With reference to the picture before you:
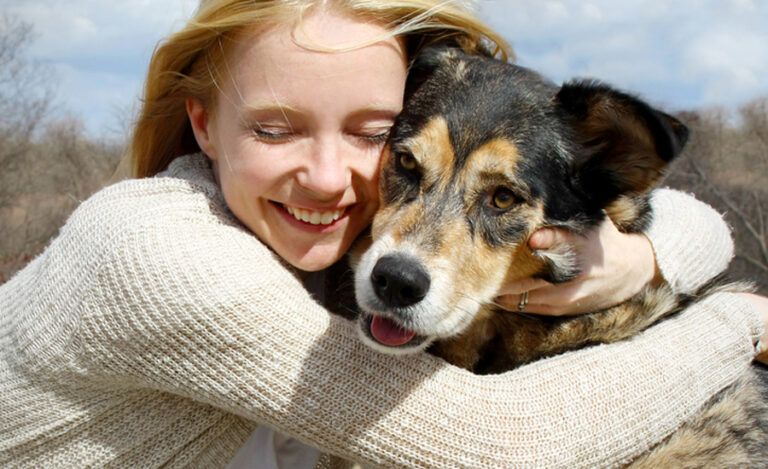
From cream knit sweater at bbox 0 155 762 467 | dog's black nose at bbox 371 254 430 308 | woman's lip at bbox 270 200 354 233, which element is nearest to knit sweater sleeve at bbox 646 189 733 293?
cream knit sweater at bbox 0 155 762 467

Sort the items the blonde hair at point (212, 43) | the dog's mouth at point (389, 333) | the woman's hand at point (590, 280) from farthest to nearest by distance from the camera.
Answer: the woman's hand at point (590, 280)
the blonde hair at point (212, 43)
the dog's mouth at point (389, 333)

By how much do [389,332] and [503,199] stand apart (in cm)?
74

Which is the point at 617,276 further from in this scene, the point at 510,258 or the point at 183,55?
the point at 183,55

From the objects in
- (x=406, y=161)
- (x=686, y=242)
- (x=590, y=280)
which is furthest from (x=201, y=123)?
(x=686, y=242)

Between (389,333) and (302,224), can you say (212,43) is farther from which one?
(389,333)

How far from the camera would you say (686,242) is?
3510 mm

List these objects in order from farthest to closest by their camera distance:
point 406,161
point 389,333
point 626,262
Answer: point 626,262 → point 406,161 → point 389,333

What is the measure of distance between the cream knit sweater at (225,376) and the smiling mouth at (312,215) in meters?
0.19

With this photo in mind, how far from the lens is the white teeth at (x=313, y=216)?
290 cm

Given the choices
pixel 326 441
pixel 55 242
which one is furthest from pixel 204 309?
pixel 55 242

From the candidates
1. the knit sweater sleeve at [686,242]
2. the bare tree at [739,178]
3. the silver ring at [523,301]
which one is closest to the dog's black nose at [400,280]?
the silver ring at [523,301]

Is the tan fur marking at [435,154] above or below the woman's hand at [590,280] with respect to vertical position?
above

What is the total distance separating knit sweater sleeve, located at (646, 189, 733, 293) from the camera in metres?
3.41

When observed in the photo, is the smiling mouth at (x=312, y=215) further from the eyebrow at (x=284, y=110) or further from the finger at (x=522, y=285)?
the finger at (x=522, y=285)
